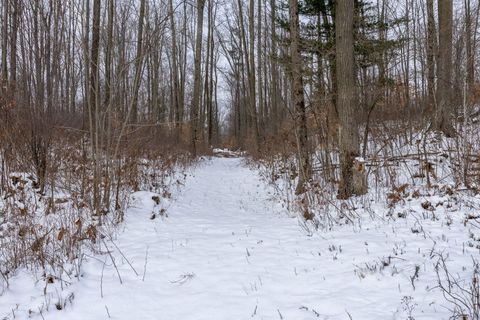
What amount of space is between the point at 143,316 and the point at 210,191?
6.41m

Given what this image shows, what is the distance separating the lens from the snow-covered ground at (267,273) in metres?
2.64

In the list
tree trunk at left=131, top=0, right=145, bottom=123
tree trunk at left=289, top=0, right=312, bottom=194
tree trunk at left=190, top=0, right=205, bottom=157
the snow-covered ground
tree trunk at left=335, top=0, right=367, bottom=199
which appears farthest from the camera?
tree trunk at left=190, top=0, right=205, bottom=157

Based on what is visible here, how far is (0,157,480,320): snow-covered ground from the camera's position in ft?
8.66

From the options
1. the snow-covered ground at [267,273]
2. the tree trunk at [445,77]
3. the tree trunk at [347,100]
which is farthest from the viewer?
the tree trunk at [445,77]

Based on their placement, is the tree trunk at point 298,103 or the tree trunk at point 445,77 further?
the tree trunk at point 445,77

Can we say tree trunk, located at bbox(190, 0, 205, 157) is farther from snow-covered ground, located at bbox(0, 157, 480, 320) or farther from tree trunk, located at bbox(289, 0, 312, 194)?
snow-covered ground, located at bbox(0, 157, 480, 320)

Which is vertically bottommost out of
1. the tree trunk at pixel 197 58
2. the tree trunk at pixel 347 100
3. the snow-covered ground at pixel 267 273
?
the snow-covered ground at pixel 267 273

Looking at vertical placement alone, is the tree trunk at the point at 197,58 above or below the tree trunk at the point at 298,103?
above

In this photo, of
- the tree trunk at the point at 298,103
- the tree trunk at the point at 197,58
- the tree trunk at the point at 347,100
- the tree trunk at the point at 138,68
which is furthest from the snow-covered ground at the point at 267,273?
the tree trunk at the point at 197,58

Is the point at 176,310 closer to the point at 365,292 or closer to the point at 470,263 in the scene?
the point at 365,292

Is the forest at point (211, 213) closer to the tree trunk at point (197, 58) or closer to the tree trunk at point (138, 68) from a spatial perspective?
the tree trunk at point (138, 68)

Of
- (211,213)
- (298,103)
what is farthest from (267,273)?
(298,103)

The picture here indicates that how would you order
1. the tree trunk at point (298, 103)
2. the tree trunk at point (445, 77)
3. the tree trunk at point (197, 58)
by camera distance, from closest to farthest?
the tree trunk at point (298, 103) → the tree trunk at point (445, 77) → the tree trunk at point (197, 58)

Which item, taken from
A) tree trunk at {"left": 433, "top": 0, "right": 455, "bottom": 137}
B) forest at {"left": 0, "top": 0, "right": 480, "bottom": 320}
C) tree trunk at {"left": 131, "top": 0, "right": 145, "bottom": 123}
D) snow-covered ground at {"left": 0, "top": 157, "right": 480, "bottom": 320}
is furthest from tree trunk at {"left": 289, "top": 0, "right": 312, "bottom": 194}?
tree trunk at {"left": 131, "top": 0, "right": 145, "bottom": 123}
